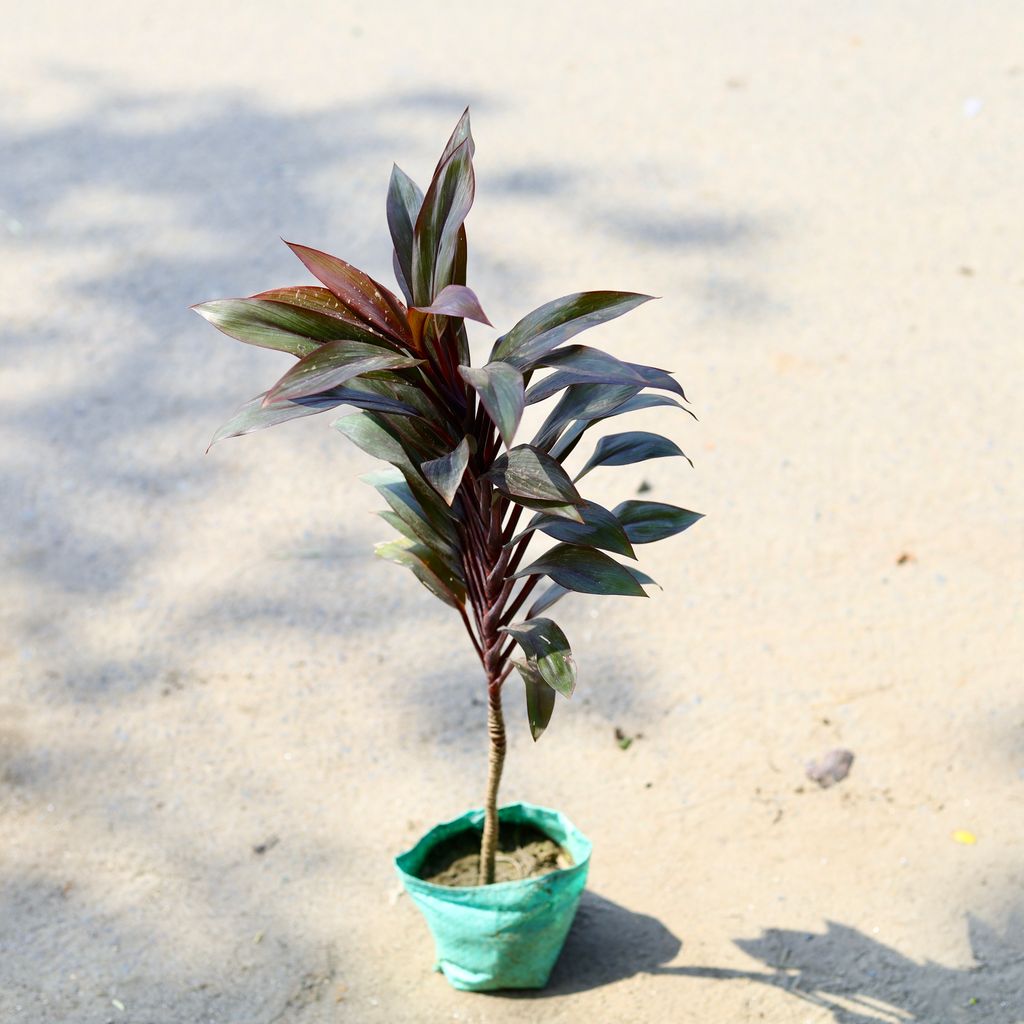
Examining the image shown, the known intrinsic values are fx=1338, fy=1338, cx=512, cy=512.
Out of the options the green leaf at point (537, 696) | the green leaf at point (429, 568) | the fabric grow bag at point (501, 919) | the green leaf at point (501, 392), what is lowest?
the fabric grow bag at point (501, 919)

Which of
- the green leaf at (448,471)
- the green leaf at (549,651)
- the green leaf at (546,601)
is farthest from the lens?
the green leaf at (546,601)

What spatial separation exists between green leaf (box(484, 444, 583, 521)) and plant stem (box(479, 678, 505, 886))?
19.9 inches

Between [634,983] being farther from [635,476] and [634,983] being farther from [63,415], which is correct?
[63,415]

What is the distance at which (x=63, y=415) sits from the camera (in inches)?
157

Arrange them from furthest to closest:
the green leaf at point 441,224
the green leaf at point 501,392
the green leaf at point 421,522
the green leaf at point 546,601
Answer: the green leaf at point 546,601 < the green leaf at point 421,522 < the green leaf at point 441,224 < the green leaf at point 501,392

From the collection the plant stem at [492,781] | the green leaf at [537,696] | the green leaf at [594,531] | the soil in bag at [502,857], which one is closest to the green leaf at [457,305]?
the green leaf at [594,531]

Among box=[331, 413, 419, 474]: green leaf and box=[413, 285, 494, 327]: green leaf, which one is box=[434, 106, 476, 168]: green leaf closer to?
box=[413, 285, 494, 327]: green leaf

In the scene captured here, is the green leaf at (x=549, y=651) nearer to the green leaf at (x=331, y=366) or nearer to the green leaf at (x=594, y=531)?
the green leaf at (x=594, y=531)

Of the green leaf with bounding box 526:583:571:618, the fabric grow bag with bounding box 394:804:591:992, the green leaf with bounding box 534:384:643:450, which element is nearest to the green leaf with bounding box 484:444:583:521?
the green leaf with bounding box 534:384:643:450

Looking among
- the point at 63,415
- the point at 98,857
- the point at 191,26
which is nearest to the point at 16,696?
the point at 98,857

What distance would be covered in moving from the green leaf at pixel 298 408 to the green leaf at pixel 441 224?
0.16 m

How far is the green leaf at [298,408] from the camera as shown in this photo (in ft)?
5.80

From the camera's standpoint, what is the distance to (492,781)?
2.37 meters

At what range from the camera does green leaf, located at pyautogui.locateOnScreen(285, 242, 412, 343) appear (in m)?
1.83
